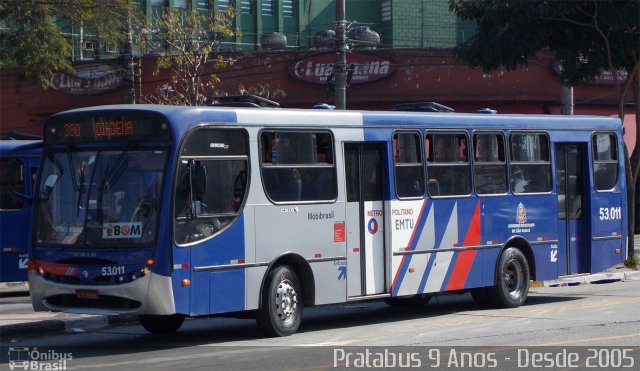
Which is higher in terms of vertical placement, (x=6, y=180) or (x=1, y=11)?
(x=1, y=11)

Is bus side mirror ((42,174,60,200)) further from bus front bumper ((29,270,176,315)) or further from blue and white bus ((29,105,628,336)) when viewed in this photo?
bus front bumper ((29,270,176,315))

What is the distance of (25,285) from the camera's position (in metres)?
22.7

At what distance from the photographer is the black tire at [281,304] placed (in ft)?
42.8

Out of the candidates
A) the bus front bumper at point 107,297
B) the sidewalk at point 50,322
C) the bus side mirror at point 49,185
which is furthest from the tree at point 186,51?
the bus front bumper at point 107,297

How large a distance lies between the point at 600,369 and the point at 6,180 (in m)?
13.2

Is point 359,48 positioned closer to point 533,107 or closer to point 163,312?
point 533,107

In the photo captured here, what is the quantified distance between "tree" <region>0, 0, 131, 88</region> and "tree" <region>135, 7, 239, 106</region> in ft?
32.1

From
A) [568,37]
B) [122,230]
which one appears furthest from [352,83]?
[122,230]

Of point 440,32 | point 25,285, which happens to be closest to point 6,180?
point 25,285

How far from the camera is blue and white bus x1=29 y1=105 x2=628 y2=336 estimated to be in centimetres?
1216

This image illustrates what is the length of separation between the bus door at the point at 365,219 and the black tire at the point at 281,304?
0.98m

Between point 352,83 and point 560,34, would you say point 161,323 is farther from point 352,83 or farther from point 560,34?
point 352,83

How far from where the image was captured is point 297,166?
13672 mm

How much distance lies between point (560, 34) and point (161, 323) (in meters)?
12.9
